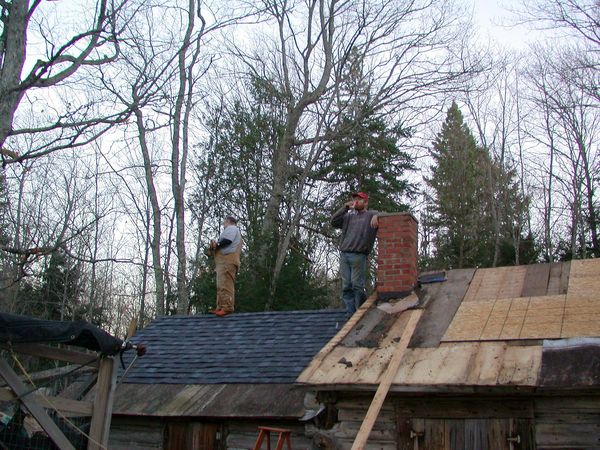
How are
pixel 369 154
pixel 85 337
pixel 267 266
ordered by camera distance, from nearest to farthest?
pixel 85 337 → pixel 267 266 → pixel 369 154

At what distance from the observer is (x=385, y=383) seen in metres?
6.69

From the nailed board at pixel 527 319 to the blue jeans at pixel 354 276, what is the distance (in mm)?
2215

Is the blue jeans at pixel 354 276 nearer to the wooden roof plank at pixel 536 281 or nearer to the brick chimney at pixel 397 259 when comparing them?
the brick chimney at pixel 397 259

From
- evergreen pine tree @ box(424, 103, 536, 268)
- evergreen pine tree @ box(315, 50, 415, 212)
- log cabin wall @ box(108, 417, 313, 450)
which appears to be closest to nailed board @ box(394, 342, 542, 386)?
log cabin wall @ box(108, 417, 313, 450)

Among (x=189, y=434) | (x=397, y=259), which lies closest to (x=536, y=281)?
(x=397, y=259)

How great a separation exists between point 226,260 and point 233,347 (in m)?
2.15

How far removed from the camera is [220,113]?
24.5 meters

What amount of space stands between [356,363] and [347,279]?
302 cm

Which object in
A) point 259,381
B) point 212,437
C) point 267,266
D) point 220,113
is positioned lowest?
point 212,437

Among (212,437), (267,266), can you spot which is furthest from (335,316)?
(267,266)

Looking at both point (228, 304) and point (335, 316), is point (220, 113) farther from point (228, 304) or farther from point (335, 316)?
point (335, 316)

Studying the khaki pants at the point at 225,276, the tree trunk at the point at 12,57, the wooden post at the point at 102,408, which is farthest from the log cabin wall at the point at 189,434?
the tree trunk at the point at 12,57

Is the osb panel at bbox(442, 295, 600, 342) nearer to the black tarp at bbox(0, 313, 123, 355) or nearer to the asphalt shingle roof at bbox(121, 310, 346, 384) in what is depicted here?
the asphalt shingle roof at bbox(121, 310, 346, 384)

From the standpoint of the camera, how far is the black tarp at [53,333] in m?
6.57
